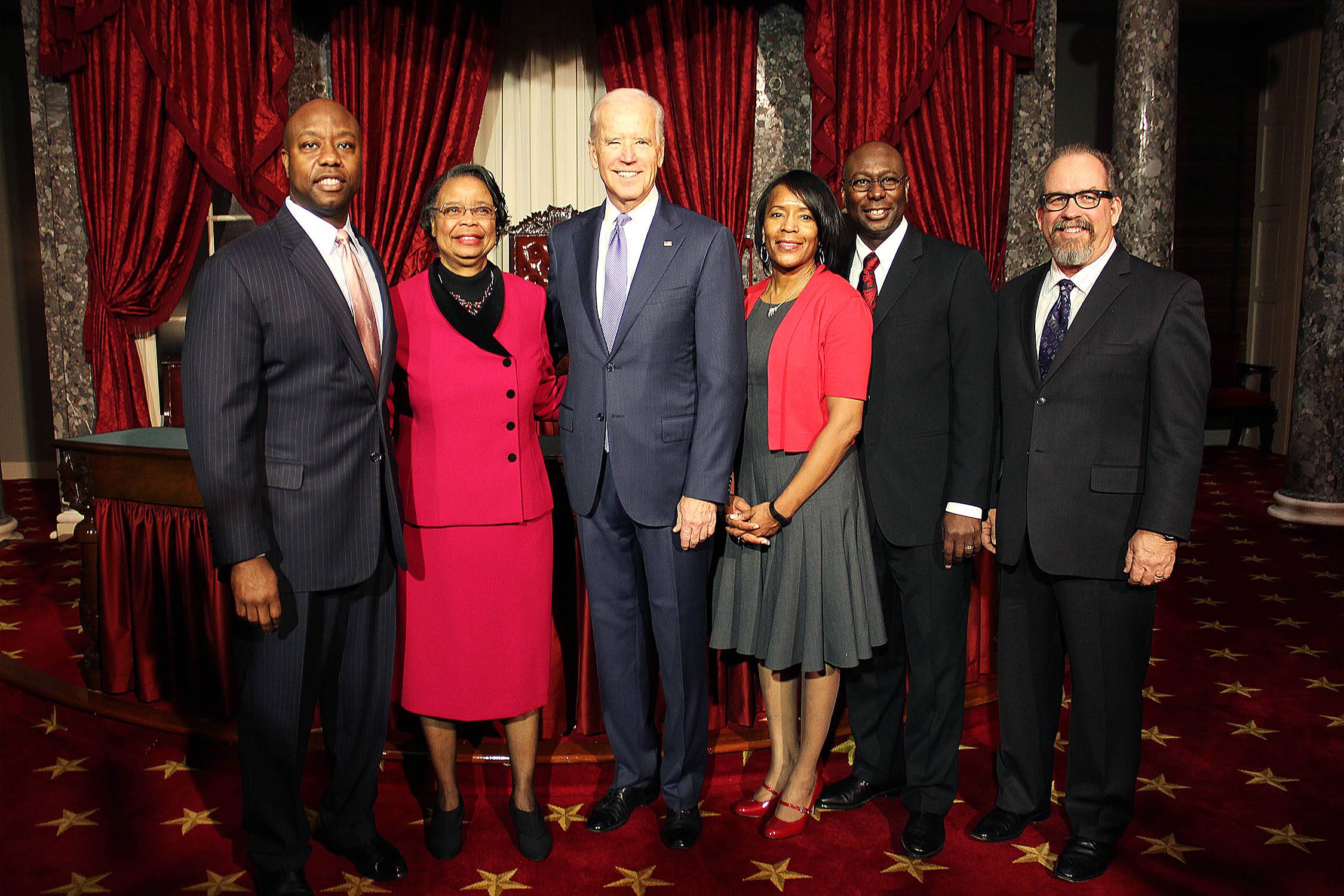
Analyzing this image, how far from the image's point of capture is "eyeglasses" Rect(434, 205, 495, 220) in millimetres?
2307

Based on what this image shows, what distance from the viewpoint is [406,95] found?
5664 millimetres

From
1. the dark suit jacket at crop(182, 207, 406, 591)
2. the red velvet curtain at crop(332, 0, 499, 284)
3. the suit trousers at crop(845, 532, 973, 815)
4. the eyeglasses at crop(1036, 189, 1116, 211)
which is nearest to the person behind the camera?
the dark suit jacket at crop(182, 207, 406, 591)

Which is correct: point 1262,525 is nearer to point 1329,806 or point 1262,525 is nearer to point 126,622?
point 1329,806

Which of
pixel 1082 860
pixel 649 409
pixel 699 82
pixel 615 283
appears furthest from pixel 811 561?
pixel 699 82

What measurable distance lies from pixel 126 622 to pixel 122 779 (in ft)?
1.94

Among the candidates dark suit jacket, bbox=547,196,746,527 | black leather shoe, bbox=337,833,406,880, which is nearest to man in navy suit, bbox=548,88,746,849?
dark suit jacket, bbox=547,196,746,527

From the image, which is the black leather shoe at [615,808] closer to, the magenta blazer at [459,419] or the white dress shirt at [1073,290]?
the magenta blazer at [459,419]

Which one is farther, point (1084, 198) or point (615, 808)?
point (615, 808)

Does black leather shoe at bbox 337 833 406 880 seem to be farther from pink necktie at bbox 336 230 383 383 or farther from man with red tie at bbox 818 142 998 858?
man with red tie at bbox 818 142 998 858

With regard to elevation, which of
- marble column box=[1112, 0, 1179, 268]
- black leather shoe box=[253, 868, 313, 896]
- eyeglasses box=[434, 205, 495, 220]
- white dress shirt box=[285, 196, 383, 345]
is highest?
marble column box=[1112, 0, 1179, 268]

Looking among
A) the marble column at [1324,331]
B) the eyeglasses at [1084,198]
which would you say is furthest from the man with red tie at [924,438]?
the marble column at [1324,331]

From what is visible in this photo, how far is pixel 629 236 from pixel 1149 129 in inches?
166

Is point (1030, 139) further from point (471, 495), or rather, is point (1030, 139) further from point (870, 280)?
point (471, 495)

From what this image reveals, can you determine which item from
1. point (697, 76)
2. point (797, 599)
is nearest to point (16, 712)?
point (797, 599)
